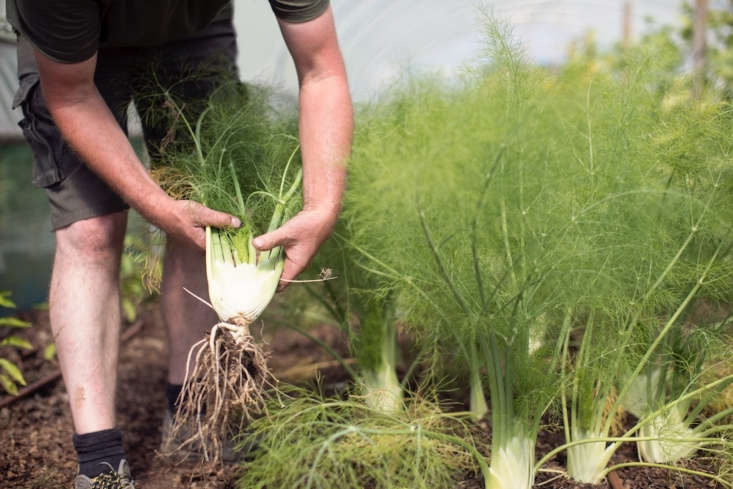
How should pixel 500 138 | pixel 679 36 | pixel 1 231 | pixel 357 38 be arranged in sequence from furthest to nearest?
pixel 679 36 → pixel 357 38 → pixel 1 231 → pixel 500 138

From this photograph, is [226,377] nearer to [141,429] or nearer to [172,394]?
[172,394]

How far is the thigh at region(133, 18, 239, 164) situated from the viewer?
204 cm

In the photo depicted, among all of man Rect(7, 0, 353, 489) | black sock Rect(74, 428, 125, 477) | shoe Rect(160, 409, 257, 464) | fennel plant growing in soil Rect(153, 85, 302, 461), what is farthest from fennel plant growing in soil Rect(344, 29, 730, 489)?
black sock Rect(74, 428, 125, 477)

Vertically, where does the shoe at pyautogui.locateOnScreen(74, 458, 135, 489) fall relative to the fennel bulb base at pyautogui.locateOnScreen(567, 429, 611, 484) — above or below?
above

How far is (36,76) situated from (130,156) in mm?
399

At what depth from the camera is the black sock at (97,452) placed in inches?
67.1

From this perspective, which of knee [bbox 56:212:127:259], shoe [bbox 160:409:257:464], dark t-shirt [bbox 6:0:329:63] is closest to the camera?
dark t-shirt [bbox 6:0:329:63]

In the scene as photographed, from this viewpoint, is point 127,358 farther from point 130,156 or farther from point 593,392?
point 593,392

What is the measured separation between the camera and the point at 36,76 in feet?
5.99

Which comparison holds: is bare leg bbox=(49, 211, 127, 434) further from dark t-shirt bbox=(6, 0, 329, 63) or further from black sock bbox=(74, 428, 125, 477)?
dark t-shirt bbox=(6, 0, 329, 63)

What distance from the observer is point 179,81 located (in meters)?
2.07

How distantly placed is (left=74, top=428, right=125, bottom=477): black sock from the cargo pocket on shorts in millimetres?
649

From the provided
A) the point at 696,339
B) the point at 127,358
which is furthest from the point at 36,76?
the point at 696,339

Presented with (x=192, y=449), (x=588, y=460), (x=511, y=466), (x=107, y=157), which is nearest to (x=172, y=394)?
(x=192, y=449)
